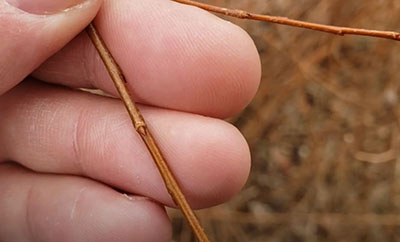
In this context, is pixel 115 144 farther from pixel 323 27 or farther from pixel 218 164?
pixel 323 27

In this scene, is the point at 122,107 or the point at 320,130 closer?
the point at 122,107

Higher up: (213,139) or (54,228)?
(213,139)

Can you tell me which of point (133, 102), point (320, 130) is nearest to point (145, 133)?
point (133, 102)

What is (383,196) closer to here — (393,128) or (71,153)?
(393,128)

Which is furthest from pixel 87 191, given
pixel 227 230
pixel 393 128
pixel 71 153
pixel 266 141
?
pixel 393 128

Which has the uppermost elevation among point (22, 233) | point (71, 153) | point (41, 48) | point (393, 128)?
point (41, 48)

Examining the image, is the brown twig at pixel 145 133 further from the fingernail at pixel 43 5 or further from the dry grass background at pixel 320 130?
the dry grass background at pixel 320 130
